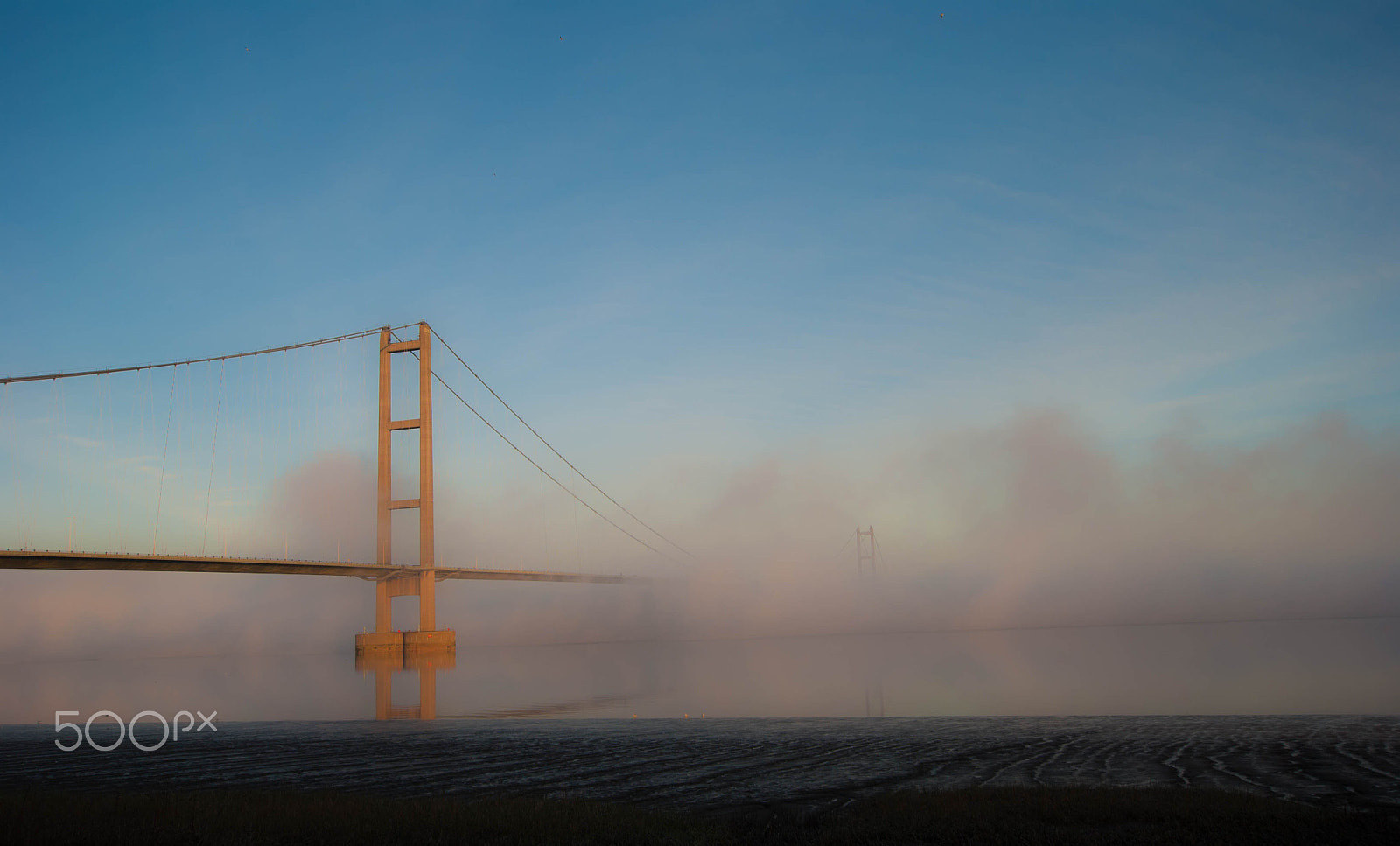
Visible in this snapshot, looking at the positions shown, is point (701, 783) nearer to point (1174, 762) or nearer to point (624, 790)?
point (624, 790)

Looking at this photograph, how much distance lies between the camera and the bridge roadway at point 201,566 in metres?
42.4

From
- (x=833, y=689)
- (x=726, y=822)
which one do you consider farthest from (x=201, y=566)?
(x=726, y=822)

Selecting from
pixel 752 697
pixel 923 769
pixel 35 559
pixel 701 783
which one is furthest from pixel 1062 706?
pixel 35 559

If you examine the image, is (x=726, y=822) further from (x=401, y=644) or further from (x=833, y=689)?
(x=401, y=644)

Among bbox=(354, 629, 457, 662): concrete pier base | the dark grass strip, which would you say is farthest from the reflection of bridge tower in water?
the dark grass strip

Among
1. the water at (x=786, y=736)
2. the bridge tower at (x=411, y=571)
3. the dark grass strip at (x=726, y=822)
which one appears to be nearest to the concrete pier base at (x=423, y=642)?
the bridge tower at (x=411, y=571)

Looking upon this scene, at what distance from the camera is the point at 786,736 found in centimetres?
1433

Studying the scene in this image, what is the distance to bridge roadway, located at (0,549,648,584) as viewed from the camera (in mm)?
42438

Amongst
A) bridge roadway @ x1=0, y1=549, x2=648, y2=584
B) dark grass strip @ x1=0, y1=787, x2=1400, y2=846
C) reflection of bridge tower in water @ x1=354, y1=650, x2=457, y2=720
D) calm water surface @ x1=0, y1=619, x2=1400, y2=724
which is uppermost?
bridge roadway @ x1=0, y1=549, x2=648, y2=584

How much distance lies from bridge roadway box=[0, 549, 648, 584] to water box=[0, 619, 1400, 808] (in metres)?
10.2

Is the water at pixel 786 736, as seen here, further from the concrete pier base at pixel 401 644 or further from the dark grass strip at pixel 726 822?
the concrete pier base at pixel 401 644

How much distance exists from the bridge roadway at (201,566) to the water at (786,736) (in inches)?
403

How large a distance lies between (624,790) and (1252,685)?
2378 cm

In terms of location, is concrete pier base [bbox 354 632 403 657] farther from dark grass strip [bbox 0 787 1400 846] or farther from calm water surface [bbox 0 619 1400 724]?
dark grass strip [bbox 0 787 1400 846]
